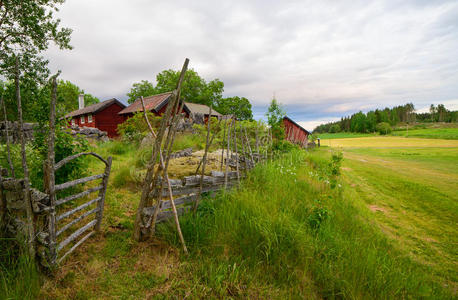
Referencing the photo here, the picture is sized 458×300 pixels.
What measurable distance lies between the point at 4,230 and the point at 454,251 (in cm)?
760

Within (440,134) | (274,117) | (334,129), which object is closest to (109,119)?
(274,117)

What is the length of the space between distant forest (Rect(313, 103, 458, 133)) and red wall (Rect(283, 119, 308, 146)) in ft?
188

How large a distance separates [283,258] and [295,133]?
80.8 ft

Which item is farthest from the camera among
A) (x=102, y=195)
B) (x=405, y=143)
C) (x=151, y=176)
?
(x=405, y=143)

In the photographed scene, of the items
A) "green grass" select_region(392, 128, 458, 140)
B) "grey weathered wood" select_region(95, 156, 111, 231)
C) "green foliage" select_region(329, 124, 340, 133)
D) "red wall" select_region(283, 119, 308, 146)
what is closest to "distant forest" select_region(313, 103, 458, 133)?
"green foliage" select_region(329, 124, 340, 133)

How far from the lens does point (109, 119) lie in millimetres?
24484

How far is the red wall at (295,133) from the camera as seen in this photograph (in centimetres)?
2330

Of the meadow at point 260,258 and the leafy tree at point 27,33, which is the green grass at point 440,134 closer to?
the meadow at point 260,258

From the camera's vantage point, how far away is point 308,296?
2.47m

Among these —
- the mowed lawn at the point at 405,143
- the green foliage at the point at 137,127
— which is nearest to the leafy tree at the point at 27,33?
the green foliage at the point at 137,127

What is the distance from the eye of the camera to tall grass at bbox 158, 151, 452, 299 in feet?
8.32

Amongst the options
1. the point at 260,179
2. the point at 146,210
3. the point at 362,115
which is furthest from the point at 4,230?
the point at 362,115

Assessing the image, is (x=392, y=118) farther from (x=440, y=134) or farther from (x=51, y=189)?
(x=51, y=189)

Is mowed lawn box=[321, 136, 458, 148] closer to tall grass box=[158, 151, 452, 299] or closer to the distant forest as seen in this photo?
tall grass box=[158, 151, 452, 299]
